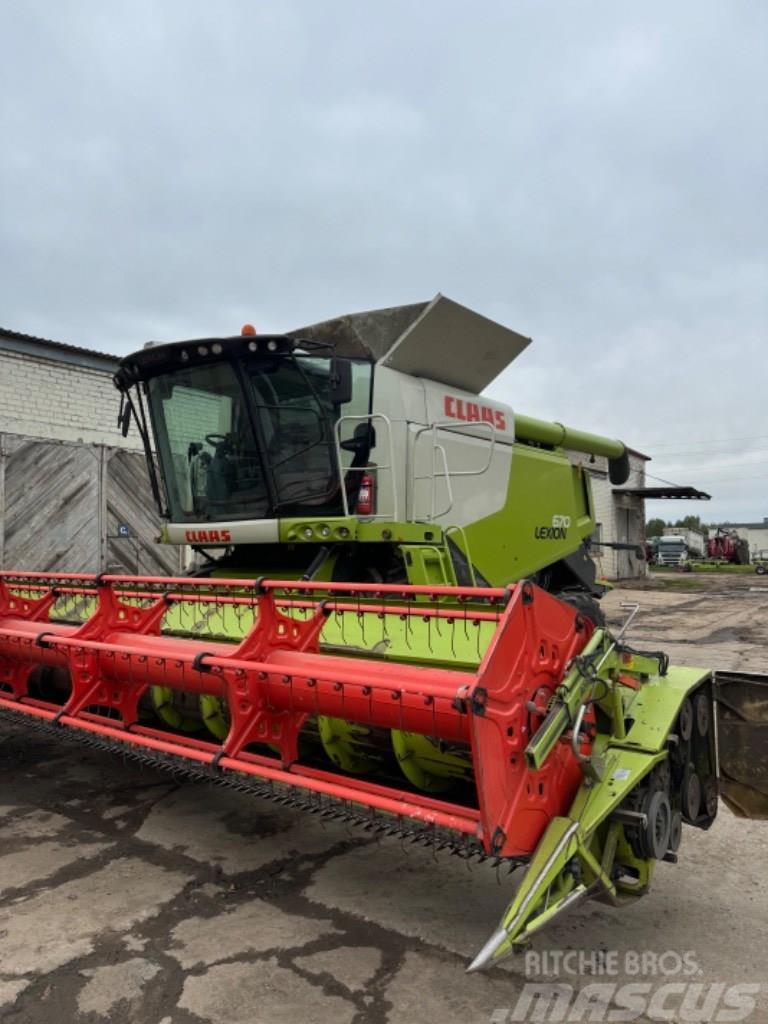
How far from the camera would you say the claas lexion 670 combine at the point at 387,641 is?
7.61 feet

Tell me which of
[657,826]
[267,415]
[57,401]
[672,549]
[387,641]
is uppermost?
[57,401]

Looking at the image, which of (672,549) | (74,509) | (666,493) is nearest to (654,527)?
(672,549)

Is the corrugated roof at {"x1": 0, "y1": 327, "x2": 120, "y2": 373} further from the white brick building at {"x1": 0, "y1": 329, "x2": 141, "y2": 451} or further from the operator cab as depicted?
the operator cab

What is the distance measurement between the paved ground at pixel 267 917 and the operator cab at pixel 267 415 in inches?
68.9

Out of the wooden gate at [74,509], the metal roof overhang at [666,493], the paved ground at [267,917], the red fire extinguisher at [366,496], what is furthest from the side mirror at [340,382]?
the metal roof overhang at [666,493]

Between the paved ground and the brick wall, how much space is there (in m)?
6.35

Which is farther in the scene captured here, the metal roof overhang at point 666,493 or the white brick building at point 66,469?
the metal roof overhang at point 666,493

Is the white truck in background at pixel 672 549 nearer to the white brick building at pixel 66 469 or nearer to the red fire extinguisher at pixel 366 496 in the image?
the white brick building at pixel 66 469

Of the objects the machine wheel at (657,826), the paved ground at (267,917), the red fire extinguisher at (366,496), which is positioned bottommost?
the paved ground at (267,917)

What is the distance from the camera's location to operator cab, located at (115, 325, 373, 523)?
4.50 m

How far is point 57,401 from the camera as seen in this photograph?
384 inches

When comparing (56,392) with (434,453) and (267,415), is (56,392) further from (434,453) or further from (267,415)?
(434,453)

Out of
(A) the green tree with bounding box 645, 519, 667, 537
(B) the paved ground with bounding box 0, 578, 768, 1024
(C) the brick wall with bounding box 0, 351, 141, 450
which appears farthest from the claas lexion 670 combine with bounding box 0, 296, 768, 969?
(A) the green tree with bounding box 645, 519, 667, 537

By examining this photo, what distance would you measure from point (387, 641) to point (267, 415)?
6.72 ft
